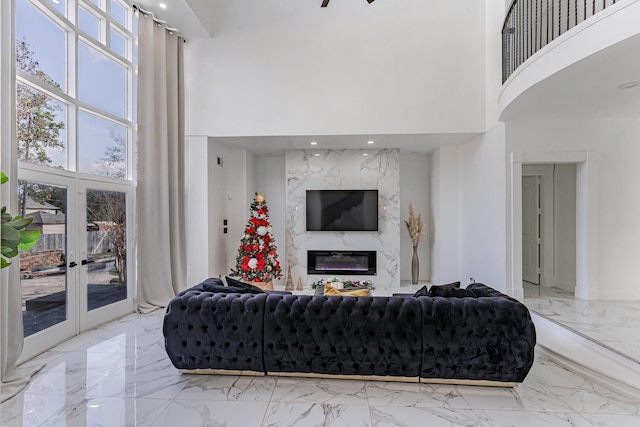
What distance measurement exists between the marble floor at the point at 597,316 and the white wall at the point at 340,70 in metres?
3.04

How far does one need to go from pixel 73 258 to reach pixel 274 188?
4097 mm

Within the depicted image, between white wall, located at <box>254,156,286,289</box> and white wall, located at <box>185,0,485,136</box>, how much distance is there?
5.75 ft

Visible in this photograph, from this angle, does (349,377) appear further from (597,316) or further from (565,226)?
(565,226)

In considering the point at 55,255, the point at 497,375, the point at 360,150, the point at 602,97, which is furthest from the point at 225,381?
the point at 602,97

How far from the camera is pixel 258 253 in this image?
228 inches

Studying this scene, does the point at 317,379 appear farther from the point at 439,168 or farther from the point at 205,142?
the point at 439,168

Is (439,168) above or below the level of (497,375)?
above

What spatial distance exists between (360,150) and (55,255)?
525 centimetres

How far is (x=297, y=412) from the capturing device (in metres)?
2.35

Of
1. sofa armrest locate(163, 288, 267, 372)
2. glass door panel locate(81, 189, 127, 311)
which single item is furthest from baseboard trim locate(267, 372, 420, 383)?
glass door panel locate(81, 189, 127, 311)

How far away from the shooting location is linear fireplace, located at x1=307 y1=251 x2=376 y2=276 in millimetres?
6562

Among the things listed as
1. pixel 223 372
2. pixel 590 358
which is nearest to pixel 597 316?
pixel 590 358

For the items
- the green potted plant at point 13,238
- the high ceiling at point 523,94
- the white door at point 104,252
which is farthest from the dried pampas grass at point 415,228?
the green potted plant at point 13,238

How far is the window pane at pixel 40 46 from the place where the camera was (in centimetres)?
325
